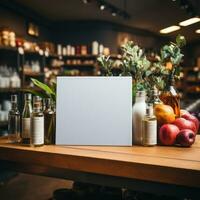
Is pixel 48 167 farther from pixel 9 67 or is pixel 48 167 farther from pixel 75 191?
pixel 9 67

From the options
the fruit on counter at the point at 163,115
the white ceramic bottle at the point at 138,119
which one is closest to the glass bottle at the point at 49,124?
the white ceramic bottle at the point at 138,119

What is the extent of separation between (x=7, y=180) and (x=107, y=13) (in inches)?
177

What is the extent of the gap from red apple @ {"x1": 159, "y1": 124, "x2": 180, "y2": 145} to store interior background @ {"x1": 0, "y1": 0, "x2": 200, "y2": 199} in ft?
8.80

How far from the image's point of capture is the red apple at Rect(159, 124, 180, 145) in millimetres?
1309

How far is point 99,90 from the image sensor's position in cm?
134

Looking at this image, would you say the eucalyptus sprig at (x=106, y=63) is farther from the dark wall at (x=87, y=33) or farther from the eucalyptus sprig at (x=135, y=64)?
the dark wall at (x=87, y=33)

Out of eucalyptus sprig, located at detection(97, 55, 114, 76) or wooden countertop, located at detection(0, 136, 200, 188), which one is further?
eucalyptus sprig, located at detection(97, 55, 114, 76)

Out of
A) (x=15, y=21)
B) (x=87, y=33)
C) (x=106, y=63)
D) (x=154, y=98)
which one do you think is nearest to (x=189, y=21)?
(x=87, y=33)

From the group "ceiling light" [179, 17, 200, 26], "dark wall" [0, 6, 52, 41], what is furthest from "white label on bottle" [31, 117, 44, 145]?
"ceiling light" [179, 17, 200, 26]

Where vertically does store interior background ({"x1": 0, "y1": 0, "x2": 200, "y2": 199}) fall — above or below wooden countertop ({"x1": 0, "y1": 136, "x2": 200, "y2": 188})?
above

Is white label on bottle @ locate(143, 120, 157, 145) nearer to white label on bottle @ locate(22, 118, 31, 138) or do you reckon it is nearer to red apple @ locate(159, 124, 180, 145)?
red apple @ locate(159, 124, 180, 145)

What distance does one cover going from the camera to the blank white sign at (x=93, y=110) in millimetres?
1314

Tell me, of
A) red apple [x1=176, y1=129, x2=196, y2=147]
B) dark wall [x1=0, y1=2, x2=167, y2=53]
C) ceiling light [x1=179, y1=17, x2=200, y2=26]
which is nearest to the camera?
red apple [x1=176, y1=129, x2=196, y2=147]

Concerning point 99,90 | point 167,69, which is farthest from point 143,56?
point 99,90
